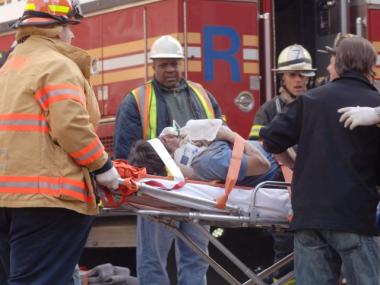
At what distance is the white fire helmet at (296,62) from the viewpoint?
25.6 ft

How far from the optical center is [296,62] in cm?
789

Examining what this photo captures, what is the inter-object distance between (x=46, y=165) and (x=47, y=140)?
0.12 metres

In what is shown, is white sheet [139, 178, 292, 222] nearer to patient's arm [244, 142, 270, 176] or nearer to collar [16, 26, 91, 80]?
patient's arm [244, 142, 270, 176]

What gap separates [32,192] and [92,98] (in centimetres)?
60

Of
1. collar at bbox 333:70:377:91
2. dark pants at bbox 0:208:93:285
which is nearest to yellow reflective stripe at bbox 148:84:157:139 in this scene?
dark pants at bbox 0:208:93:285

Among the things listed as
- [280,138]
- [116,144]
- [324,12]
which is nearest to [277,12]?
[324,12]

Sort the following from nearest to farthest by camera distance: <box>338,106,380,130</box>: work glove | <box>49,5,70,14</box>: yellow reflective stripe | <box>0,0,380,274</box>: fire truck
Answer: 1. <box>338,106,380,130</box>: work glove
2. <box>49,5,70,14</box>: yellow reflective stripe
3. <box>0,0,380,274</box>: fire truck

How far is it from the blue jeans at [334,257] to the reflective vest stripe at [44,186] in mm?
1076

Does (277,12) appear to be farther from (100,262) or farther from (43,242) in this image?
(43,242)

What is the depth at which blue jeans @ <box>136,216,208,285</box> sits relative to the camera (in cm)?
713

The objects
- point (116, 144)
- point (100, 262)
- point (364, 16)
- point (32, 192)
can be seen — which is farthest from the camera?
point (100, 262)

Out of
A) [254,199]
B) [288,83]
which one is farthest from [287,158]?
[288,83]

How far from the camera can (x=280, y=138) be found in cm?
548

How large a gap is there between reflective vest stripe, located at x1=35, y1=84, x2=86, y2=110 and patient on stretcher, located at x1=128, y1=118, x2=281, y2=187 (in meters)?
1.15
